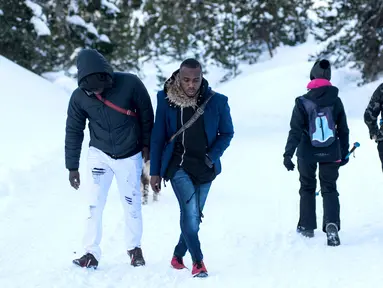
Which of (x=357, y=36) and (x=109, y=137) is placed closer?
(x=109, y=137)

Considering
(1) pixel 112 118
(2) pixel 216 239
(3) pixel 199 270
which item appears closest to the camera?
(3) pixel 199 270

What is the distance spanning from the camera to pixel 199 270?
5590 millimetres

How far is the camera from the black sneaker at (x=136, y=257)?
602 centimetres

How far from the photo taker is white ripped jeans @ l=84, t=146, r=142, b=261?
Answer: 19.5ft

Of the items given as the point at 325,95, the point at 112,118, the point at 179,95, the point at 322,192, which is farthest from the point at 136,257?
the point at 325,95

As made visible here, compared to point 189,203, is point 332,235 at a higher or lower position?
higher

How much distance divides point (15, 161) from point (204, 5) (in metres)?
36.2

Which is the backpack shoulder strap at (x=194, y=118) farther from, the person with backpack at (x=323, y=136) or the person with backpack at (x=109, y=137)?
the person with backpack at (x=323, y=136)

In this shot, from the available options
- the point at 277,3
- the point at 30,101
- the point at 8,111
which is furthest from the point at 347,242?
the point at 277,3

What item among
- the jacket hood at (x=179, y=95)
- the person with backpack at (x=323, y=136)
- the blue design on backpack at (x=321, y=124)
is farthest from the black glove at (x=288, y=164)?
the jacket hood at (x=179, y=95)

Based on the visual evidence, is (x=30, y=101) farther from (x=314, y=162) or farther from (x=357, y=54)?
(x=357, y=54)

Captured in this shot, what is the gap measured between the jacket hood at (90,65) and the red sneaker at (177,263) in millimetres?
1817

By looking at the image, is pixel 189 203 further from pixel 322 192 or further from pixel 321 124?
pixel 322 192

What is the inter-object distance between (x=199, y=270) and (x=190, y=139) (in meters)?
1.16
